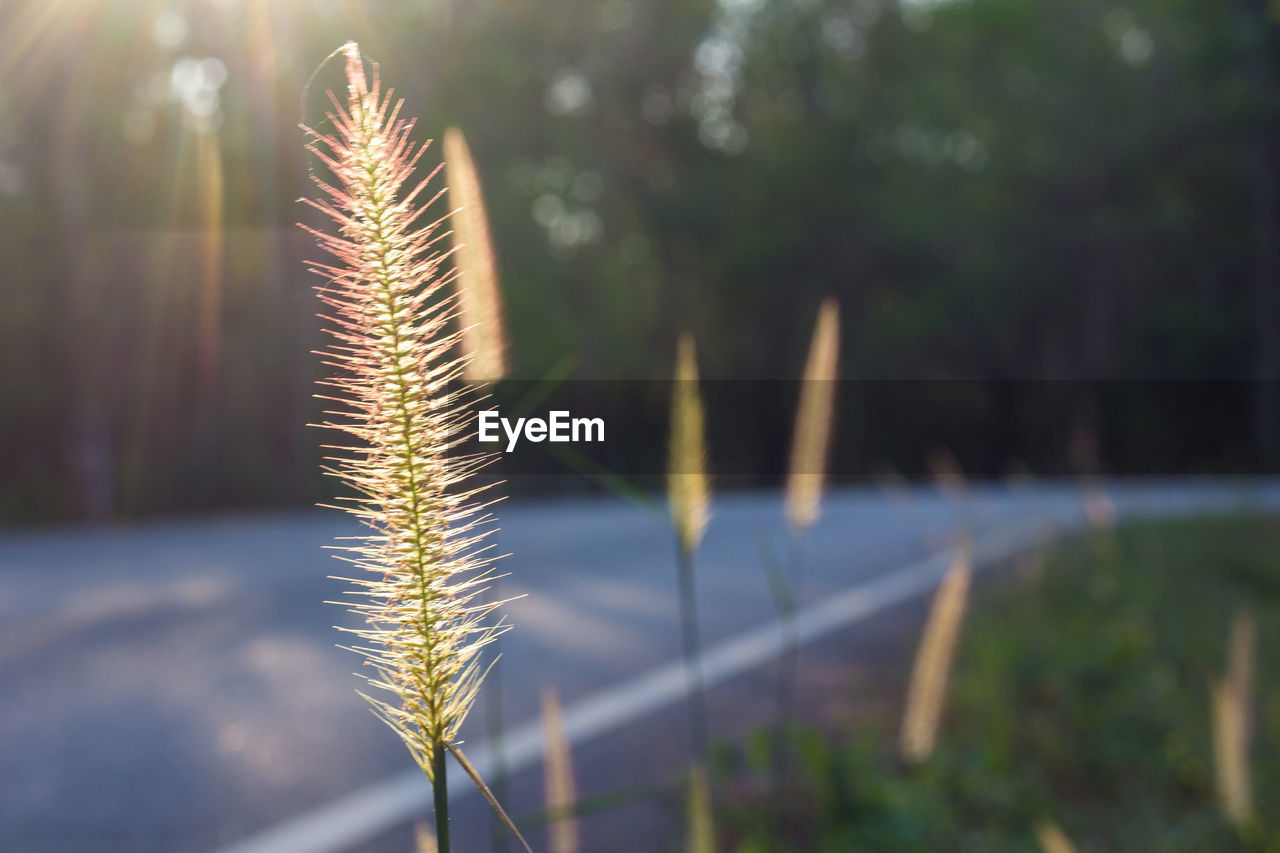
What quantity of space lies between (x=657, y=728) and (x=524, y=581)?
415 centimetres

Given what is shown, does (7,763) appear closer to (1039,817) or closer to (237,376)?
(1039,817)

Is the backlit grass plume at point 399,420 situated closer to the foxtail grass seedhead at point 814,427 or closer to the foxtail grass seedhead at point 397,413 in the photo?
the foxtail grass seedhead at point 397,413

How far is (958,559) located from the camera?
2.52 metres

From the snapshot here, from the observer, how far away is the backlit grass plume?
0.60 metres

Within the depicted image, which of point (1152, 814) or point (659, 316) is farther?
point (659, 316)

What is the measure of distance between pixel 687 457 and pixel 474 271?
486 mm

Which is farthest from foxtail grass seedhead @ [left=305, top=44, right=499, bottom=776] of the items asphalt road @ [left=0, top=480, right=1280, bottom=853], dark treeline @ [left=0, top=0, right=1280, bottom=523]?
dark treeline @ [left=0, top=0, right=1280, bottom=523]

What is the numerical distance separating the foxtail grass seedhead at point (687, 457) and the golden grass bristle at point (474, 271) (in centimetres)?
35

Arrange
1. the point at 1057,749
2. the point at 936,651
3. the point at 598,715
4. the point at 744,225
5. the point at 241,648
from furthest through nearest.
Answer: the point at 744,225, the point at 241,648, the point at 598,715, the point at 1057,749, the point at 936,651

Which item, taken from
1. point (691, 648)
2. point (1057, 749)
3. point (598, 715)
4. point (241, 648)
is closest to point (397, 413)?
point (691, 648)

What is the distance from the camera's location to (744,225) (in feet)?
89.6

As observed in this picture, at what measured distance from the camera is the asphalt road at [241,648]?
4.09 meters

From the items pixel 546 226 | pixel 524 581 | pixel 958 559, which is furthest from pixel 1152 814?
pixel 546 226

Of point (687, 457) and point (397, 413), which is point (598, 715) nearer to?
point (687, 457)
